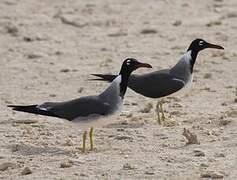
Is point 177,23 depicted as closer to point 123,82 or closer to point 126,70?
point 126,70

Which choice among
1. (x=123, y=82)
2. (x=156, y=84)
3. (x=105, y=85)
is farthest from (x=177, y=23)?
(x=123, y=82)

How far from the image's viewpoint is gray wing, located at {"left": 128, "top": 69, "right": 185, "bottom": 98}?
11406 mm

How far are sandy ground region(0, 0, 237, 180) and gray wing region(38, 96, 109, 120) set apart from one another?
18 centimetres

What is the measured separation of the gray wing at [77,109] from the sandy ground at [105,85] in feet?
0.60

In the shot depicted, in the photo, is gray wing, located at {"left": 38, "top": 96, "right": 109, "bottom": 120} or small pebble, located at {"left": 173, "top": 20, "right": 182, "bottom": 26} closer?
gray wing, located at {"left": 38, "top": 96, "right": 109, "bottom": 120}

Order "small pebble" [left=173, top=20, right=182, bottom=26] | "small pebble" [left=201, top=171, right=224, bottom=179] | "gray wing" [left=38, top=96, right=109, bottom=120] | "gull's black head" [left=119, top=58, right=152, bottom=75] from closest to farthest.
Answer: "small pebble" [left=201, top=171, right=224, bottom=179]
"gray wing" [left=38, top=96, right=109, bottom=120]
"gull's black head" [left=119, top=58, right=152, bottom=75]
"small pebble" [left=173, top=20, right=182, bottom=26]

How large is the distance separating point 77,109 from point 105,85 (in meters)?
3.92

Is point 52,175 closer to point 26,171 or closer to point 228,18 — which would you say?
point 26,171

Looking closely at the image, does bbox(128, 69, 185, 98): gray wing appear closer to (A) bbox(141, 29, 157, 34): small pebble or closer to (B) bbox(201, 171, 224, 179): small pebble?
(B) bbox(201, 171, 224, 179): small pebble

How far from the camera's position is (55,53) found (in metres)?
16.2

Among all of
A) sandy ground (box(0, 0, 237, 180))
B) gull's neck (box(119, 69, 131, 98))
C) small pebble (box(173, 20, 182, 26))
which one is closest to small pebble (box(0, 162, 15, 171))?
sandy ground (box(0, 0, 237, 180))

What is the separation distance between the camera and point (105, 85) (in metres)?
13.6

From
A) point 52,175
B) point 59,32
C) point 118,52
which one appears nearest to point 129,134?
point 52,175

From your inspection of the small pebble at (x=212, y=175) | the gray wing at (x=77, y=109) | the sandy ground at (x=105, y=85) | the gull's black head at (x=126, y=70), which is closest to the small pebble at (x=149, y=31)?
the sandy ground at (x=105, y=85)
